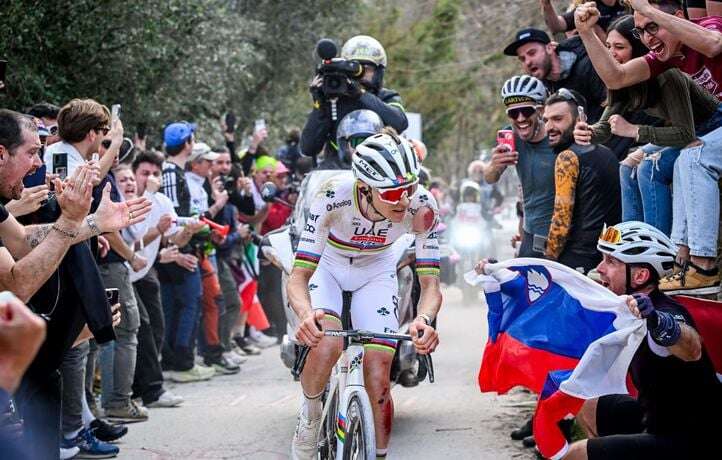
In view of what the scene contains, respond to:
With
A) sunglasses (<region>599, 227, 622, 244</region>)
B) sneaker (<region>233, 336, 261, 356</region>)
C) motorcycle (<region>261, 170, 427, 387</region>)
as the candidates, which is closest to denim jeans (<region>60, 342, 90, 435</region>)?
motorcycle (<region>261, 170, 427, 387</region>)

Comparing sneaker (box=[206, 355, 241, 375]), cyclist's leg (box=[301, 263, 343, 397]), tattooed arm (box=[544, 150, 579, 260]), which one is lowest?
sneaker (box=[206, 355, 241, 375])

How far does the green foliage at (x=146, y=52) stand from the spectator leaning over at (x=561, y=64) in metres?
5.77

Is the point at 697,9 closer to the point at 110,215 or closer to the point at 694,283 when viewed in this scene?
the point at 694,283

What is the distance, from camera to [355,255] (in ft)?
23.0

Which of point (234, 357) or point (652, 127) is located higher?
point (652, 127)

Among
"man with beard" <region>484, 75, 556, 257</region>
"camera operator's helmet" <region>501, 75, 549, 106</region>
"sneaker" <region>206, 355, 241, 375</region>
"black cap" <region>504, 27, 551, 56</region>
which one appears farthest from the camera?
"sneaker" <region>206, 355, 241, 375</region>

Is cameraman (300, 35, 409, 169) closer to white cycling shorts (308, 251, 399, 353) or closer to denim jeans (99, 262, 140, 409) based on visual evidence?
denim jeans (99, 262, 140, 409)

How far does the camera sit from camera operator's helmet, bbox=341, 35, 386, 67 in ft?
34.2

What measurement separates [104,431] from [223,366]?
12.4 feet

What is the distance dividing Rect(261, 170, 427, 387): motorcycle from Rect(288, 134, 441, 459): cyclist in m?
1.22

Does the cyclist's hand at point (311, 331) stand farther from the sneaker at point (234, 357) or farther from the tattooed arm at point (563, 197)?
the sneaker at point (234, 357)

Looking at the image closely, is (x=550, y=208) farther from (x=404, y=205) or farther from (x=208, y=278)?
(x=208, y=278)

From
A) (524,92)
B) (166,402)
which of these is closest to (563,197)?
(524,92)

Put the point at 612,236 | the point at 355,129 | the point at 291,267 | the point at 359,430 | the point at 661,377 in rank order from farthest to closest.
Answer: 1. the point at 355,129
2. the point at 291,267
3. the point at 359,430
4. the point at 612,236
5. the point at 661,377
